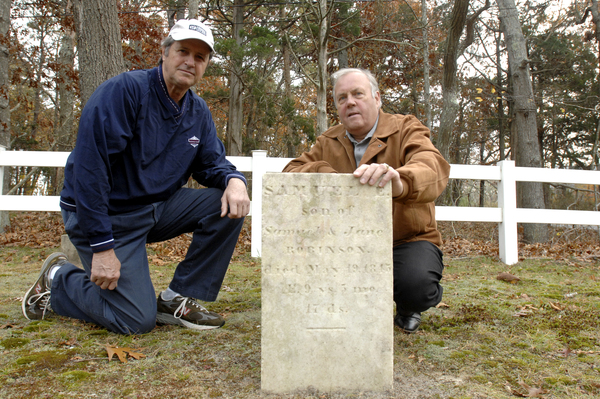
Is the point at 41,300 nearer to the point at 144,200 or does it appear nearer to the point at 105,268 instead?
the point at 105,268

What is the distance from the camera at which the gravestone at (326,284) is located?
1.88 m

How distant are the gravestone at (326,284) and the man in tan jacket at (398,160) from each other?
0.69 m

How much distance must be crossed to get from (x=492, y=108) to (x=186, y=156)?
19.6m

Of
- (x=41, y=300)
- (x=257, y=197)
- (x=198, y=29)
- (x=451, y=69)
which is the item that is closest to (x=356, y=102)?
(x=198, y=29)

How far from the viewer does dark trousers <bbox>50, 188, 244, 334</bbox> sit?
2664mm

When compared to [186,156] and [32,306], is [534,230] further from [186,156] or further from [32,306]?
[32,306]

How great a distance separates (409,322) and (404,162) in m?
1.07

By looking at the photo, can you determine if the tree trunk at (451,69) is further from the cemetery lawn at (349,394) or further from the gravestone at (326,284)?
the gravestone at (326,284)

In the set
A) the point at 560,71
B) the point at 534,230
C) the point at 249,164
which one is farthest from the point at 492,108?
the point at 249,164

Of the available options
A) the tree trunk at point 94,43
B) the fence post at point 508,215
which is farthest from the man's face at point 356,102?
the fence post at point 508,215

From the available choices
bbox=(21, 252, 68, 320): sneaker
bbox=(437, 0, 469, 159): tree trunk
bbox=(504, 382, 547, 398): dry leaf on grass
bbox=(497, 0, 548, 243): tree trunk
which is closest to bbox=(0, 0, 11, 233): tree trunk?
bbox=(21, 252, 68, 320): sneaker

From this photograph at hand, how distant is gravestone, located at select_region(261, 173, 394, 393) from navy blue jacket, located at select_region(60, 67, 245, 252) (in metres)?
1.20

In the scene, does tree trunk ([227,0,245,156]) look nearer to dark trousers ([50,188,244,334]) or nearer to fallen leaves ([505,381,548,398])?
dark trousers ([50,188,244,334])

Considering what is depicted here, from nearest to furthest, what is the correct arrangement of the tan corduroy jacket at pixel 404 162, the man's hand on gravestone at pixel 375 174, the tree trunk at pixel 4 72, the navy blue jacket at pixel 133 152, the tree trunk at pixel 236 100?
the man's hand on gravestone at pixel 375 174
the tan corduroy jacket at pixel 404 162
the navy blue jacket at pixel 133 152
the tree trunk at pixel 4 72
the tree trunk at pixel 236 100
